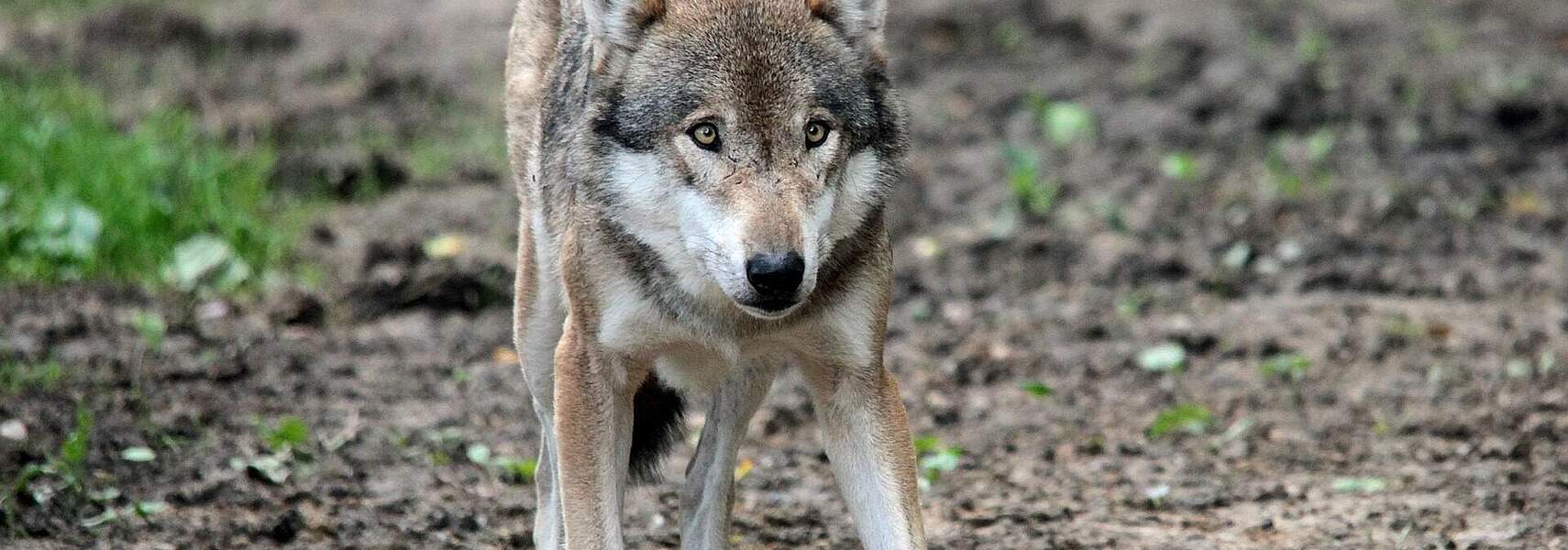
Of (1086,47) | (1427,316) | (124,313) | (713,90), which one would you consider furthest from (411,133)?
(713,90)

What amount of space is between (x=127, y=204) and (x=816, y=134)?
461cm

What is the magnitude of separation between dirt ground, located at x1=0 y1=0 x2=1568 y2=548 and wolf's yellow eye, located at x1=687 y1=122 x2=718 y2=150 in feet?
5.17

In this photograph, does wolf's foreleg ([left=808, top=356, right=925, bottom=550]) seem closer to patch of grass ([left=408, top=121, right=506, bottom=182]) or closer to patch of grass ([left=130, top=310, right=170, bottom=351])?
patch of grass ([left=130, top=310, right=170, bottom=351])

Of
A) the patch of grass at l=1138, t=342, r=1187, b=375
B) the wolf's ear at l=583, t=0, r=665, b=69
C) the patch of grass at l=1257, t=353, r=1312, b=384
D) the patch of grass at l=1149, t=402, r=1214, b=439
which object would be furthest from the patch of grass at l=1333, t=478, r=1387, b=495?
the wolf's ear at l=583, t=0, r=665, b=69

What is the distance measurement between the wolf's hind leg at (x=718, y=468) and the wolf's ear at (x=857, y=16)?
0.93 meters

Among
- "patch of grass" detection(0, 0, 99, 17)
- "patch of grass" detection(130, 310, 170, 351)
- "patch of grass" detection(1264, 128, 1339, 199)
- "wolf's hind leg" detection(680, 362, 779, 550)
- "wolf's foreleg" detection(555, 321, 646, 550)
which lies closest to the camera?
"wolf's foreleg" detection(555, 321, 646, 550)

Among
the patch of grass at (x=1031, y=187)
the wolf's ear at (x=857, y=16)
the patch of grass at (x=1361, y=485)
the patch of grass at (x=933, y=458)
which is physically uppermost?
the patch of grass at (x=1031, y=187)

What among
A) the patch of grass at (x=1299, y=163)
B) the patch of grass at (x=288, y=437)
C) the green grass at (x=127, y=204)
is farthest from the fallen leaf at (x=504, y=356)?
the patch of grass at (x=1299, y=163)

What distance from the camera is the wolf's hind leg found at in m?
4.79

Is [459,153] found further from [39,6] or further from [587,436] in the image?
[587,436]

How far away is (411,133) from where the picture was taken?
9.61 metres

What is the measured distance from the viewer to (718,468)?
15.8 feet

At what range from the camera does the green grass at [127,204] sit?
7.38 m

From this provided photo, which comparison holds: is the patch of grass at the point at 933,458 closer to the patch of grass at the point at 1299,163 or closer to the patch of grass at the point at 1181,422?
the patch of grass at the point at 1181,422
